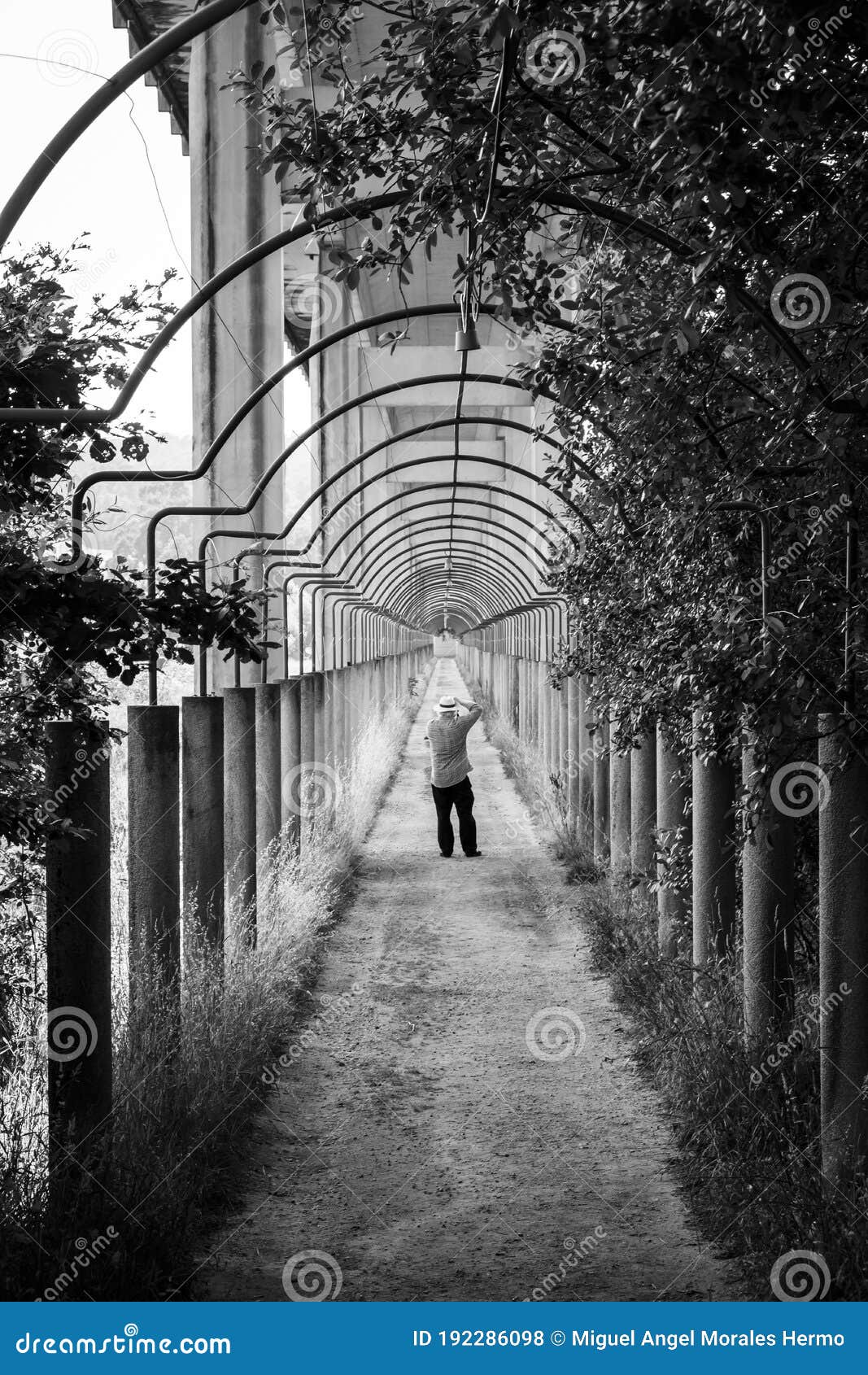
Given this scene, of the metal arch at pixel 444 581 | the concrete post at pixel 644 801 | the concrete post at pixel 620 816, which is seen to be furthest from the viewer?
the metal arch at pixel 444 581

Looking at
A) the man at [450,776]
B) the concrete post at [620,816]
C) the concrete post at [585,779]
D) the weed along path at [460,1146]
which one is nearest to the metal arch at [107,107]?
the weed along path at [460,1146]

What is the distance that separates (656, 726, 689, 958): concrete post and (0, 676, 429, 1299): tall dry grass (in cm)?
212

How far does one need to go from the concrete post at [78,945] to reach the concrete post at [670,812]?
358 centimetres

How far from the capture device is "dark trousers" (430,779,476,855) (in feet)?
41.0

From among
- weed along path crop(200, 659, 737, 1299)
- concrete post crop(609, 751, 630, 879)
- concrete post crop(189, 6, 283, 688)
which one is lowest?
weed along path crop(200, 659, 737, 1299)

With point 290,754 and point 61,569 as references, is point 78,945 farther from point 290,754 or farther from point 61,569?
point 290,754

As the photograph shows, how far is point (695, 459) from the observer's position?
424cm

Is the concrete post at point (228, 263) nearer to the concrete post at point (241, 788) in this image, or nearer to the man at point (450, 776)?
the man at point (450, 776)

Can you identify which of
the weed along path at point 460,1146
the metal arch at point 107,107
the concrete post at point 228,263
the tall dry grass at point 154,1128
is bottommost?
the weed along path at point 460,1146

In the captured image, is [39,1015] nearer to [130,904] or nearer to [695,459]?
[130,904]

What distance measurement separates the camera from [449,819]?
492 inches

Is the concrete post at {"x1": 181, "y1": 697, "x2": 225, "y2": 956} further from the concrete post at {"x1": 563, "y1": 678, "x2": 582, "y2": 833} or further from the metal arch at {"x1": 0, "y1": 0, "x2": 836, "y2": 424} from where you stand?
the concrete post at {"x1": 563, "y1": 678, "x2": 582, "y2": 833}

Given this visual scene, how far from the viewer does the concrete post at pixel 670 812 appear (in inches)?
284

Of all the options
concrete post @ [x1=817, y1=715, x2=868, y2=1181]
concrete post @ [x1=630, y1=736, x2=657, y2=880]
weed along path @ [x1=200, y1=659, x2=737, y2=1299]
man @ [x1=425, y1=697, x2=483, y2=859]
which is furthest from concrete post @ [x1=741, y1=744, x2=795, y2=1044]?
man @ [x1=425, y1=697, x2=483, y2=859]
